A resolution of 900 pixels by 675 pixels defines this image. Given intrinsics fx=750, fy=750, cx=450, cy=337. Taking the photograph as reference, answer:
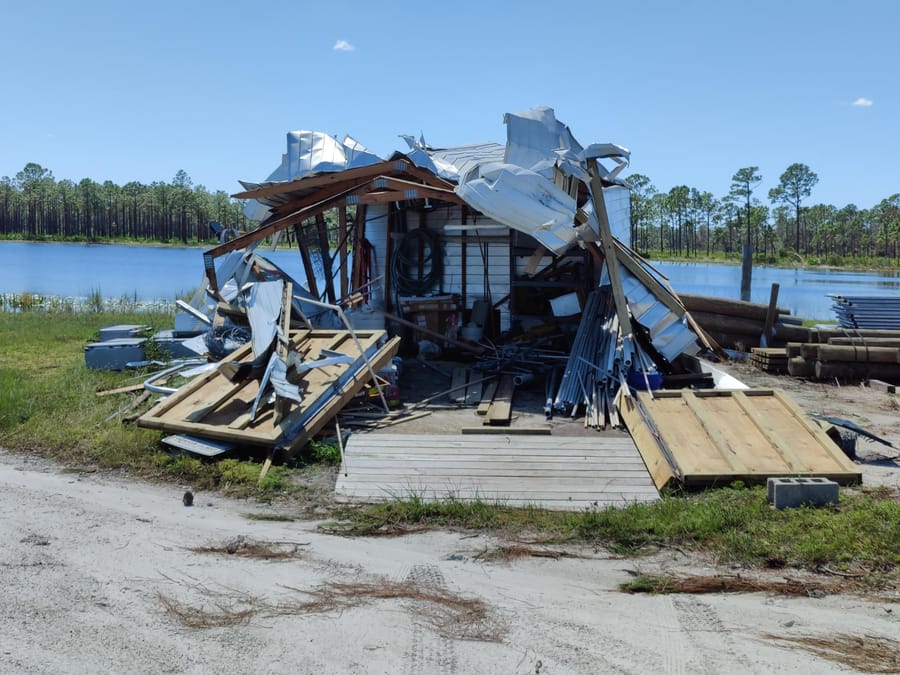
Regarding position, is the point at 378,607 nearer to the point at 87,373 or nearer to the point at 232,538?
the point at 232,538

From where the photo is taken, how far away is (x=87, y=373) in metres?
10.4

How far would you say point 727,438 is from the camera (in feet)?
22.6

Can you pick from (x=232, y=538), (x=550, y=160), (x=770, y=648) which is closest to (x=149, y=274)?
(x=550, y=160)

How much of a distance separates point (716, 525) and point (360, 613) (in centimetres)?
256

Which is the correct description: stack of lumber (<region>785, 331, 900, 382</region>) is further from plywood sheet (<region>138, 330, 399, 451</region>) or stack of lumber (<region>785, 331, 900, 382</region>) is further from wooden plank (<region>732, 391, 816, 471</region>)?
plywood sheet (<region>138, 330, 399, 451</region>)

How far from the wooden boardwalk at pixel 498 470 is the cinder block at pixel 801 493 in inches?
37.5

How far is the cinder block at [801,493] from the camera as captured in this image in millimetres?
5441

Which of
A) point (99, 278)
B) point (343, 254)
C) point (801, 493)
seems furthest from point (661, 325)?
point (99, 278)

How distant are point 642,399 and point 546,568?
3.69 meters

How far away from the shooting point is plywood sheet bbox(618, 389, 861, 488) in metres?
6.14

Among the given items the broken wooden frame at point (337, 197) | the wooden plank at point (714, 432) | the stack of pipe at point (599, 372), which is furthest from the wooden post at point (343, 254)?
the wooden plank at point (714, 432)

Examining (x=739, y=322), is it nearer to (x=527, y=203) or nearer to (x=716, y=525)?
(x=527, y=203)

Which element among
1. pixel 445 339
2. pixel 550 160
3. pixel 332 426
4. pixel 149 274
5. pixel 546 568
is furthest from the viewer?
pixel 149 274

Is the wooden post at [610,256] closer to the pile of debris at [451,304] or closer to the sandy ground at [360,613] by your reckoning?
the pile of debris at [451,304]
